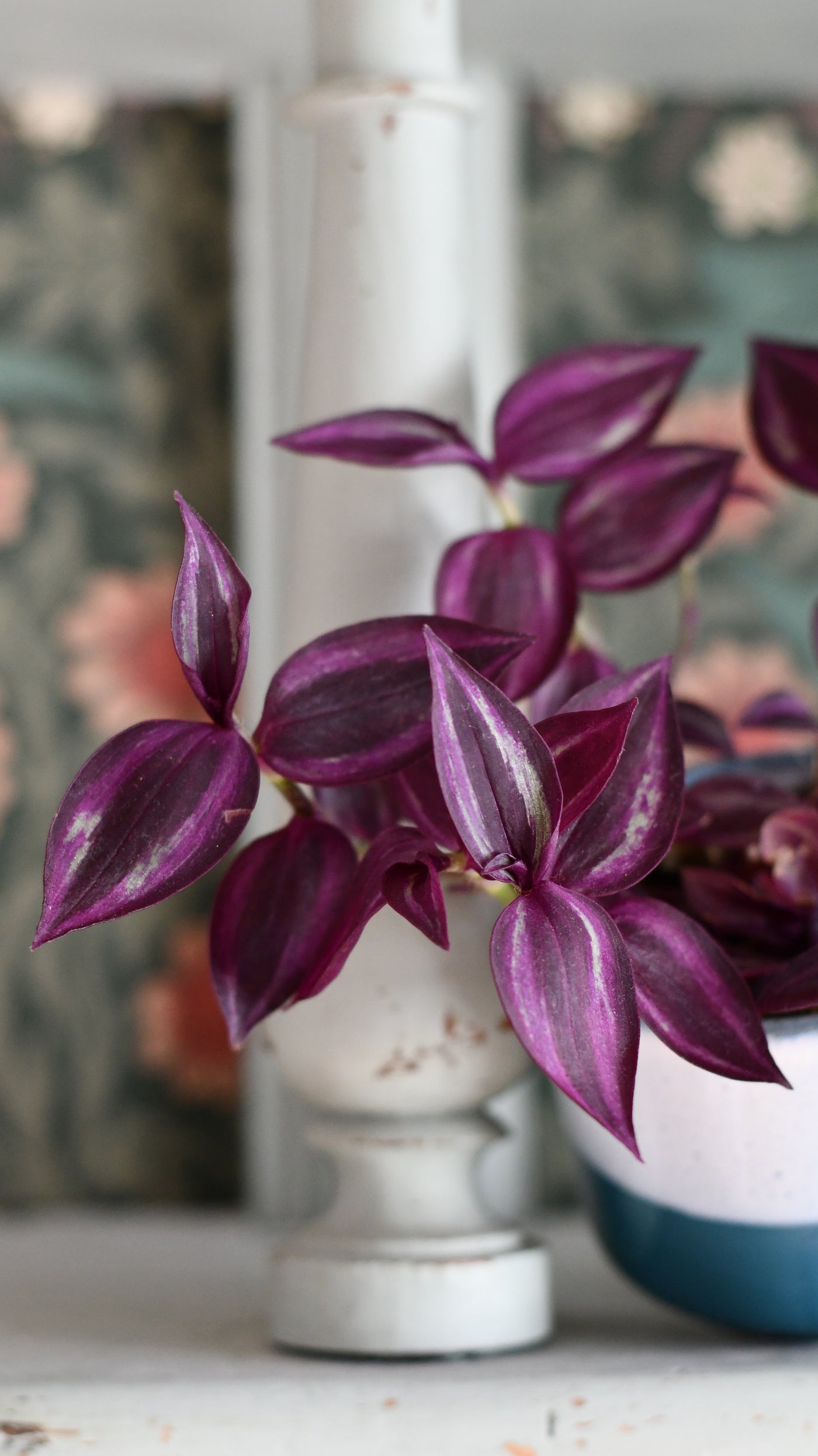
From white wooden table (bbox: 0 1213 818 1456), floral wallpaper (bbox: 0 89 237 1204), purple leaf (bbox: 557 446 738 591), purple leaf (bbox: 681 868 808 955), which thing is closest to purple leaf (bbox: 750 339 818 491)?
purple leaf (bbox: 557 446 738 591)

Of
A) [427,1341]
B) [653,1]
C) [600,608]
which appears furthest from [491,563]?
[653,1]

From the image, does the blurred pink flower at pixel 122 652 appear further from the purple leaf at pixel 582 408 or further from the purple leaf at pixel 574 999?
the purple leaf at pixel 574 999

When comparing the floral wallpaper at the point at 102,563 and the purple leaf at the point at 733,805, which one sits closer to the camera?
the purple leaf at the point at 733,805

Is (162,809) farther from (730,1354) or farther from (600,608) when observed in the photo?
(600,608)

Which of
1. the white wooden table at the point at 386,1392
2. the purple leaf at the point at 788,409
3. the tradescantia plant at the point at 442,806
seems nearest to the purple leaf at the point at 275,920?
the tradescantia plant at the point at 442,806

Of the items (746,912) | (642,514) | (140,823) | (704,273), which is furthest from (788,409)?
(704,273)

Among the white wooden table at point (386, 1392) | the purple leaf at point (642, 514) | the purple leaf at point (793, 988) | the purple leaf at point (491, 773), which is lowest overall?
the white wooden table at point (386, 1392)

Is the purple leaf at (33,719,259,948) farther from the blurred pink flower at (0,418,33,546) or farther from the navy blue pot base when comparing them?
the blurred pink flower at (0,418,33,546)
